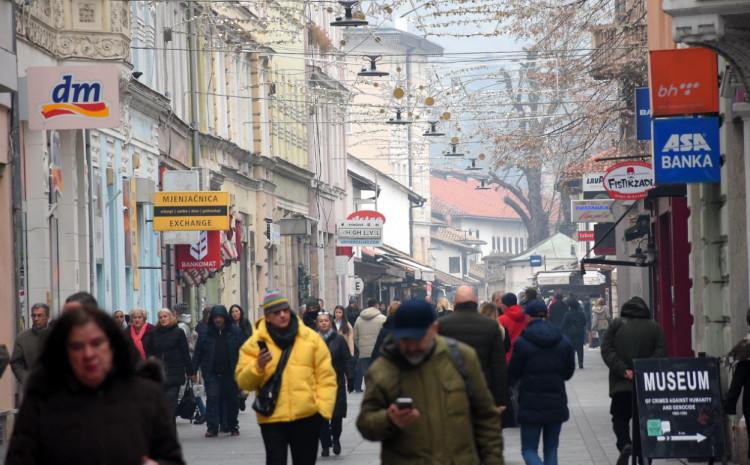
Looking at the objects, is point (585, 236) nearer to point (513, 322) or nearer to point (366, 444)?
point (513, 322)

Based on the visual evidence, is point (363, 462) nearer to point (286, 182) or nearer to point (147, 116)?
point (147, 116)

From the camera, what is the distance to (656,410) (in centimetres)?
1503

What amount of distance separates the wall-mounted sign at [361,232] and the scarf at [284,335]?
49.2 m

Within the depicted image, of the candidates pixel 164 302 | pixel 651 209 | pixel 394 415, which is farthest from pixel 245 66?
pixel 394 415

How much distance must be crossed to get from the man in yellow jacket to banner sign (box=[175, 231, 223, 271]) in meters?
23.8

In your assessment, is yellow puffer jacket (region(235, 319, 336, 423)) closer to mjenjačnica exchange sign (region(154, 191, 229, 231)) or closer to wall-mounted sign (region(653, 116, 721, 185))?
wall-mounted sign (region(653, 116, 721, 185))

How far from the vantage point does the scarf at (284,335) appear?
12539mm

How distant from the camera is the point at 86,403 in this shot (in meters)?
6.41

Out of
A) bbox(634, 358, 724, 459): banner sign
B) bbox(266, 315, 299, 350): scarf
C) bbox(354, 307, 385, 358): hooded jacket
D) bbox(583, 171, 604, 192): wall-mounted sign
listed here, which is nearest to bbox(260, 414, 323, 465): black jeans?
bbox(266, 315, 299, 350): scarf

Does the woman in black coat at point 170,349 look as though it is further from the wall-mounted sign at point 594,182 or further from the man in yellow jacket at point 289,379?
the wall-mounted sign at point 594,182

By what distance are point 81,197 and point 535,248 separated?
84872 millimetres

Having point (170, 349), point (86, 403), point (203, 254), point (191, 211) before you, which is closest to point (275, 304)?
point (86, 403)

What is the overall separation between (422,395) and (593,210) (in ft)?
117

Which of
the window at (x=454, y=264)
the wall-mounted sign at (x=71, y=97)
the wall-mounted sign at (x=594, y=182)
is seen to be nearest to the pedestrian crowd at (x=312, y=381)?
the wall-mounted sign at (x=71, y=97)
